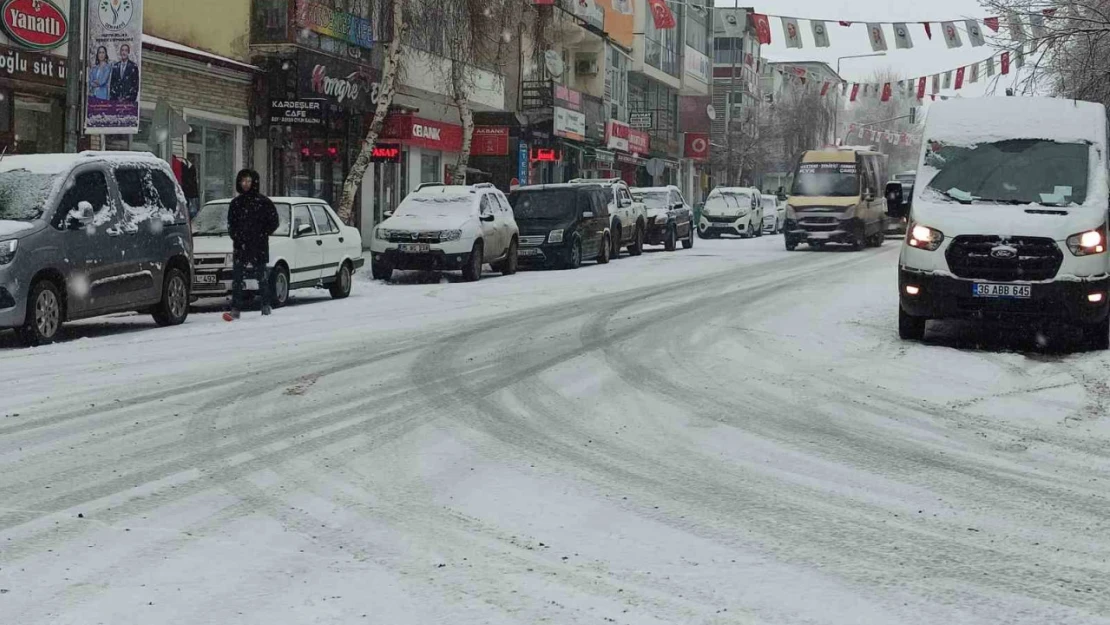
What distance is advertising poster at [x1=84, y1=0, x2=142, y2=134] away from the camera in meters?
18.3

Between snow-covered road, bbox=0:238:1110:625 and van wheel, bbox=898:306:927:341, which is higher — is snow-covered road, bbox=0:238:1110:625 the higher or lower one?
the lower one

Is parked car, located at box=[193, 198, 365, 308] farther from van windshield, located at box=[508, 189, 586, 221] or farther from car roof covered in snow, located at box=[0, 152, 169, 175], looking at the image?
van windshield, located at box=[508, 189, 586, 221]

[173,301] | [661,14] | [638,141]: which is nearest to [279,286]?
[173,301]

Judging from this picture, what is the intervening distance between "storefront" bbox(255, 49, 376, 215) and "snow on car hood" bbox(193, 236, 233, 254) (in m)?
11.5

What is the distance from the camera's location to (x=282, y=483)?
6777mm

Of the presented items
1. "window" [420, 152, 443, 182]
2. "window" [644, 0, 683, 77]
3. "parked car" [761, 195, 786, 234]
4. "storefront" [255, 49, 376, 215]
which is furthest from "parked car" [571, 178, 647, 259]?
"window" [644, 0, 683, 77]

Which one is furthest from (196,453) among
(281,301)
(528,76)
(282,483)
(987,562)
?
(528,76)

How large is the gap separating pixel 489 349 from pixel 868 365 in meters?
3.50

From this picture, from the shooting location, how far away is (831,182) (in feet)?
123

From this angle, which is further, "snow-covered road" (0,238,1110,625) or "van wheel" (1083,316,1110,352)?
"van wheel" (1083,316,1110,352)

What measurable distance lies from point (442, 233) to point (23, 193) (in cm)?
1046

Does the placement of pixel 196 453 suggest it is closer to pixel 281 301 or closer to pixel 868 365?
pixel 868 365

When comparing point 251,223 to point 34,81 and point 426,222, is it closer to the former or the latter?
point 426,222

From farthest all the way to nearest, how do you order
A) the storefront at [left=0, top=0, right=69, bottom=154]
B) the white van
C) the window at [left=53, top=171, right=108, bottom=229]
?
the storefront at [left=0, top=0, right=69, bottom=154] < the window at [left=53, top=171, right=108, bottom=229] < the white van
